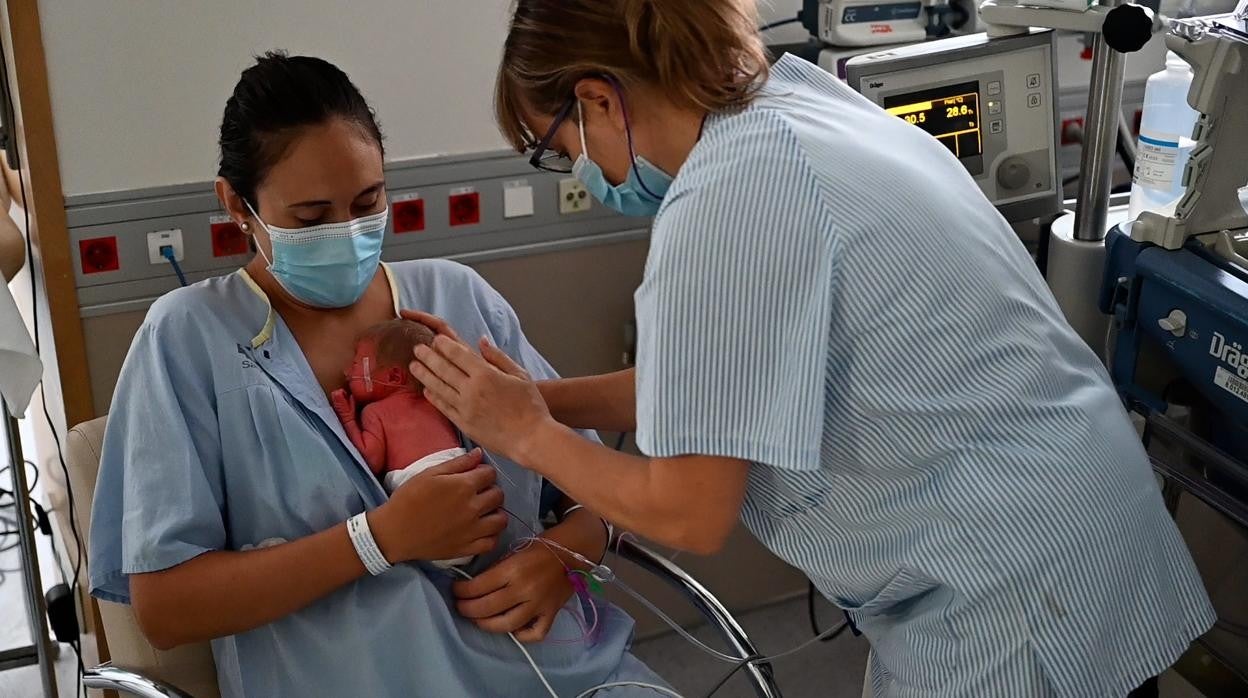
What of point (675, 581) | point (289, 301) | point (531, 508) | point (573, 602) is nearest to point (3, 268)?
point (289, 301)

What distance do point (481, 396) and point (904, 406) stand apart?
490mm

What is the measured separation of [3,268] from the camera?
1.84m

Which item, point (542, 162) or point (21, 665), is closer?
point (542, 162)

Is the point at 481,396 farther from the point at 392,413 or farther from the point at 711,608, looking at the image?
the point at 711,608

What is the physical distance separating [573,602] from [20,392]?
0.78 meters

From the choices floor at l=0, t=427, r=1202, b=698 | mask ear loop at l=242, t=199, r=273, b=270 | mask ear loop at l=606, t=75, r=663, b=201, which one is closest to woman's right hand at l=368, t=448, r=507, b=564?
mask ear loop at l=242, t=199, r=273, b=270

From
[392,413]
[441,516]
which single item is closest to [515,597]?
[441,516]

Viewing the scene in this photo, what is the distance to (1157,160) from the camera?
2.02m

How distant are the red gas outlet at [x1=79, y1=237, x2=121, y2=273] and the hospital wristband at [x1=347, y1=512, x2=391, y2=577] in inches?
33.1

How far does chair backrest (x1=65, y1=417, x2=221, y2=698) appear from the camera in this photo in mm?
1646

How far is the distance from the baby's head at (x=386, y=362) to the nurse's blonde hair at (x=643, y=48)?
0.47 metres

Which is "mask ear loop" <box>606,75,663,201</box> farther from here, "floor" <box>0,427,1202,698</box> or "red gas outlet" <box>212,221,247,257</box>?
"floor" <box>0,427,1202,698</box>

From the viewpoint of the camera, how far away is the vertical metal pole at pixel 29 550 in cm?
199

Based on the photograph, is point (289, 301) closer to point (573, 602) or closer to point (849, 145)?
point (573, 602)
